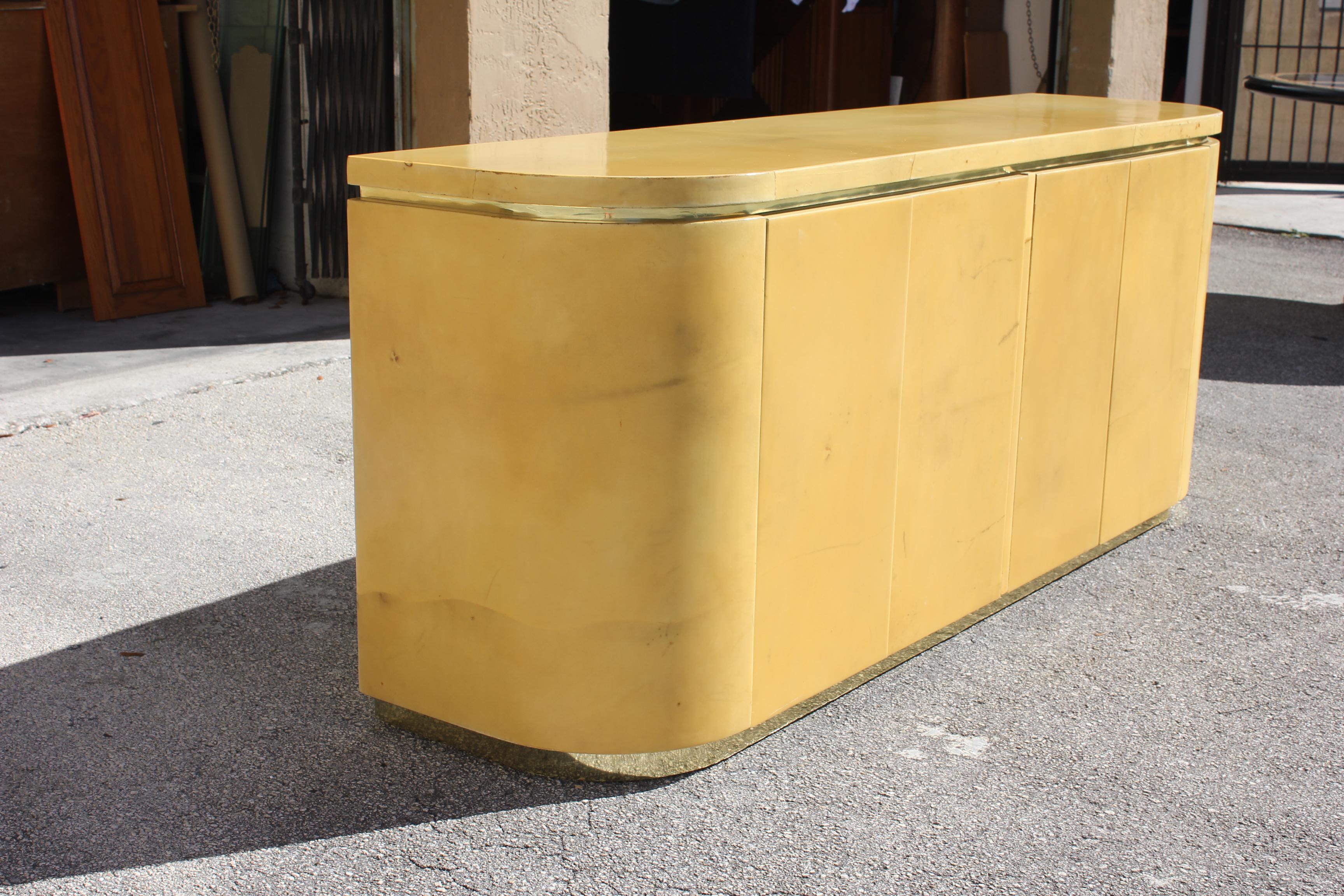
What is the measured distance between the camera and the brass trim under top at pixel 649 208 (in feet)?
8.42

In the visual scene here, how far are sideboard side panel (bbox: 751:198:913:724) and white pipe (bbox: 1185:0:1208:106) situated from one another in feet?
34.8

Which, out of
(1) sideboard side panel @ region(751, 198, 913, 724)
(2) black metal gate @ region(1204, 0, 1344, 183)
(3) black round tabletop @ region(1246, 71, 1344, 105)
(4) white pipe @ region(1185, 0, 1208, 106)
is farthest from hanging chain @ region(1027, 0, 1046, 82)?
(1) sideboard side panel @ region(751, 198, 913, 724)

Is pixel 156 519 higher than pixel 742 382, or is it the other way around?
pixel 742 382

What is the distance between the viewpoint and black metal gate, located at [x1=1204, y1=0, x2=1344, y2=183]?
40.1 ft

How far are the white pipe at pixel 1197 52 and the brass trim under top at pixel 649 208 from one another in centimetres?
1045

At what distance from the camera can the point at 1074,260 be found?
369 cm

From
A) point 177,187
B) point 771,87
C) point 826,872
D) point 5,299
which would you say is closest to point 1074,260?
point 826,872

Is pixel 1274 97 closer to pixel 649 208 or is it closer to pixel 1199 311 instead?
pixel 1199 311

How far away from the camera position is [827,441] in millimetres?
2967

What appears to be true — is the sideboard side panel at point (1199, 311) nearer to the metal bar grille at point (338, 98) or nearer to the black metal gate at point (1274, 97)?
the metal bar grille at point (338, 98)

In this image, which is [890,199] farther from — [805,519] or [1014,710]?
[1014,710]

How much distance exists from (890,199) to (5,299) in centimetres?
624

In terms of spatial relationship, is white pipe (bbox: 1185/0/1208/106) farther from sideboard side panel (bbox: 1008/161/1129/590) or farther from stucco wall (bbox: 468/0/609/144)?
sideboard side panel (bbox: 1008/161/1129/590)

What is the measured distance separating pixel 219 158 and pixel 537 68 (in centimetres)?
229
